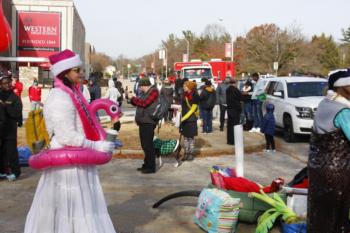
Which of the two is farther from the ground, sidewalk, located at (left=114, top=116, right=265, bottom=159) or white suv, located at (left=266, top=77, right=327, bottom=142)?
white suv, located at (left=266, top=77, right=327, bottom=142)

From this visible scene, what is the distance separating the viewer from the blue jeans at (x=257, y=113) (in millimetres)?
16453

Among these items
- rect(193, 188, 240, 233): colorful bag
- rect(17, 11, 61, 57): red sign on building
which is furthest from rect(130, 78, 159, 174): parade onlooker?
rect(17, 11, 61, 57): red sign on building

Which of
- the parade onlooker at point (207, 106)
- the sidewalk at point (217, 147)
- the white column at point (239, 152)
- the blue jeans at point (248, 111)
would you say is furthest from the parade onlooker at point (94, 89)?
the white column at point (239, 152)

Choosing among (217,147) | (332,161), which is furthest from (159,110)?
(332,161)

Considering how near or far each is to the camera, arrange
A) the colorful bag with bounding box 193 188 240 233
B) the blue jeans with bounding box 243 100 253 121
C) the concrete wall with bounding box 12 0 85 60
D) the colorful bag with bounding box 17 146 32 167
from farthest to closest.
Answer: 1. the concrete wall with bounding box 12 0 85 60
2. the blue jeans with bounding box 243 100 253 121
3. the colorful bag with bounding box 17 146 32 167
4. the colorful bag with bounding box 193 188 240 233

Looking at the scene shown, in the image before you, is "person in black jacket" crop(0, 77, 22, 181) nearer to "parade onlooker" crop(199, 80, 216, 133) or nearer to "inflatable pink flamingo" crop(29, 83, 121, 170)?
"inflatable pink flamingo" crop(29, 83, 121, 170)

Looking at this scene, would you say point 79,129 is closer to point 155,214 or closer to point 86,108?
point 86,108

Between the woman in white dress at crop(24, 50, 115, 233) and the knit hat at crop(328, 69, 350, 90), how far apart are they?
77.3 inches

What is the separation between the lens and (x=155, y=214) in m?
7.00

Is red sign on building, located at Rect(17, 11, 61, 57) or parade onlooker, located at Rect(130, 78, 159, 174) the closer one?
parade onlooker, located at Rect(130, 78, 159, 174)

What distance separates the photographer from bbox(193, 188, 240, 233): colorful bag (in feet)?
19.4

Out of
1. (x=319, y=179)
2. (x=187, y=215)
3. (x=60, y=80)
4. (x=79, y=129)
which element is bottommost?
(x=187, y=215)

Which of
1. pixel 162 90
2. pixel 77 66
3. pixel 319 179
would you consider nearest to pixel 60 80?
pixel 77 66

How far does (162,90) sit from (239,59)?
62473 millimetres
